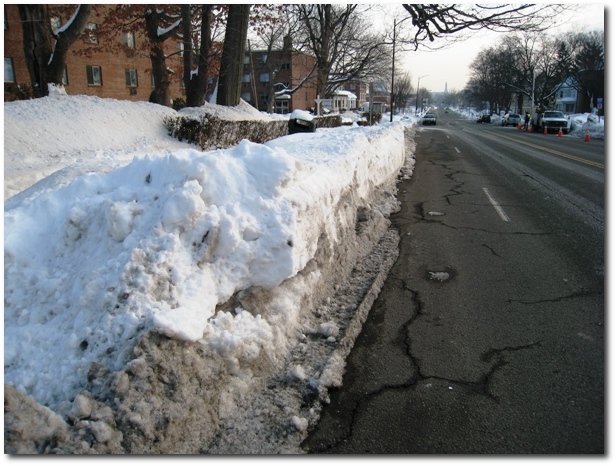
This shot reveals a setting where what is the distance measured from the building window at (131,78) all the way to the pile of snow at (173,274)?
132 feet

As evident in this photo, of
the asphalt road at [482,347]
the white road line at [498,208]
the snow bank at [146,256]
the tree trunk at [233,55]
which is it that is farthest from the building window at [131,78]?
the snow bank at [146,256]

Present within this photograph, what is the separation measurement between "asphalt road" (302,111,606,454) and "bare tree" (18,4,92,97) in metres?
10.9

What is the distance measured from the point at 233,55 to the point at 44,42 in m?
5.32

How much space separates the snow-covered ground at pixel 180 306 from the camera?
9.46ft

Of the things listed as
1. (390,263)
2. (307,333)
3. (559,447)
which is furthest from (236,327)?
(390,263)

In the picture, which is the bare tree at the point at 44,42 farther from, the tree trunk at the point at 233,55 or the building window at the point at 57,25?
the tree trunk at the point at 233,55

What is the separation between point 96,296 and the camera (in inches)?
133

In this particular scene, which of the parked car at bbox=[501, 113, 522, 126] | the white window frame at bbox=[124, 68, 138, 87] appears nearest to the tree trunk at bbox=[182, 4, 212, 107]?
the white window frame at bbox=[124, 68, 138, 87]

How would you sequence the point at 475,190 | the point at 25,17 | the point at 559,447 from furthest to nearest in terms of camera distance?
the point at 25,17, the point at 475,190, the point at 559,447

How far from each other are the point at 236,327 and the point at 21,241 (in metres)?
1.89

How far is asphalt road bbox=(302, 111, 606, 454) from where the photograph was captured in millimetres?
3049

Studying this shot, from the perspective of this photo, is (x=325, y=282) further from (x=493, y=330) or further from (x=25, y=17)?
(x=25, y=17)

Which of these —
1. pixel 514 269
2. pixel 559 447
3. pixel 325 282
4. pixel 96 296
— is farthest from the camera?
pixel 514 269

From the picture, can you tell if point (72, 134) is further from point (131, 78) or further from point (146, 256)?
point (131, 78)
